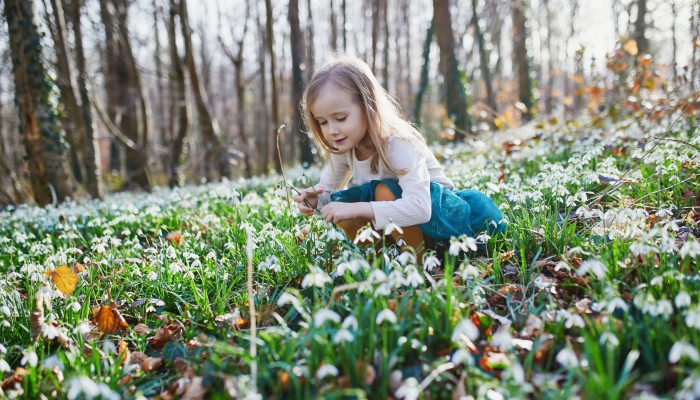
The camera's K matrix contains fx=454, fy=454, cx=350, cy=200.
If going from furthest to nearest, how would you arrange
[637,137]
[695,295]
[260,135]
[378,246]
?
[260,135]
[637,137]
[378,246]
[695,295]

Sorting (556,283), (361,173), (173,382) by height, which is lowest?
(173,382)

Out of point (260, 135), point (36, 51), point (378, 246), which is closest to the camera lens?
point (378, 246)

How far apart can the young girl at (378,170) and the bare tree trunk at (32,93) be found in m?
5.00

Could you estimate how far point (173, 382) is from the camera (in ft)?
5.76

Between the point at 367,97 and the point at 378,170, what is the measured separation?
0.44 m

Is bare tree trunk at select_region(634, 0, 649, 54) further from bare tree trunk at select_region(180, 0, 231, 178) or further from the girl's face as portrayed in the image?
bare tree trunk at select_region(180, 0, 231, 178)

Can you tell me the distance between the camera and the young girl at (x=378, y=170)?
7.60ft

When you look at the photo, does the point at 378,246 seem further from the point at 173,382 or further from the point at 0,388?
the point at 0,388

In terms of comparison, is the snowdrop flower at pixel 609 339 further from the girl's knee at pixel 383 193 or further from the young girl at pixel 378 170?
the girl's knee at pixel 383 193

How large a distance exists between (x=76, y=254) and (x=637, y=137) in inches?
211

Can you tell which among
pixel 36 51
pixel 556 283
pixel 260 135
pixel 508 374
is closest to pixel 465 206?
pixel 556 283

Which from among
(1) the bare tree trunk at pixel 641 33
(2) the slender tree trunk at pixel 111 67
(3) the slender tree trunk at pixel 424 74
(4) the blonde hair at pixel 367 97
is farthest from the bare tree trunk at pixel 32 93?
(1) the bare tree trunk at pixel 641 33

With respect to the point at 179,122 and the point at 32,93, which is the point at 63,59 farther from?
the point at 179,122

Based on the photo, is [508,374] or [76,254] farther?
[76,254]
